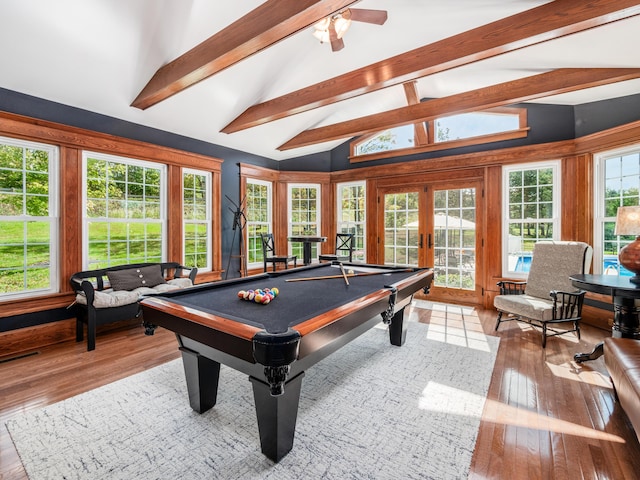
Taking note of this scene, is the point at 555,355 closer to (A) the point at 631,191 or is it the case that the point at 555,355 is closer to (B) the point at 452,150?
(A) the point at 631,191

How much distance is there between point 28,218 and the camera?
128 inches

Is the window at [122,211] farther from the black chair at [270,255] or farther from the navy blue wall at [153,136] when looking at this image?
the black chair at [270,255]

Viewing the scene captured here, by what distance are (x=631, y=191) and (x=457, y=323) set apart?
2598 mm

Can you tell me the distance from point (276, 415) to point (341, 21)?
9.99ft

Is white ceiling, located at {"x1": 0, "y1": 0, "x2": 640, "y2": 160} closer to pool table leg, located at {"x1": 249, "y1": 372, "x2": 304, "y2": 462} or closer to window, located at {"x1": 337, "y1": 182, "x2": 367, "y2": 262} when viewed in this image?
window, located at {"x1": 337, "y1": 182, "x2": 367, "y2": 262}

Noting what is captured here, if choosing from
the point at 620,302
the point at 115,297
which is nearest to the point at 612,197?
the point at 620,302

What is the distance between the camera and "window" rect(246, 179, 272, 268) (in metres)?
5.77

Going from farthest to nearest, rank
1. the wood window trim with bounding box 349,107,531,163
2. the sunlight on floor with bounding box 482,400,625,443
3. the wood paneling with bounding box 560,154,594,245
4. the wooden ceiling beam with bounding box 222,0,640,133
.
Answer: the wood window trim with bounding box 349,107,531,163 < the wood paneling with bounding box 560,154,594,245 < the wooden ceiling beam with bounding box 222,0,640,133 < the sunlight on floor with bounding box 482,400,625,443

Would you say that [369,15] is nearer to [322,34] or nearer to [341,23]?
[341,23]

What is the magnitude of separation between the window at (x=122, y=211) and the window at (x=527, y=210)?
5.35 m

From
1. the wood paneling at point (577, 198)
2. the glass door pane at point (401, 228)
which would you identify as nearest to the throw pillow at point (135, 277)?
the glass door pane at point (401, 228)

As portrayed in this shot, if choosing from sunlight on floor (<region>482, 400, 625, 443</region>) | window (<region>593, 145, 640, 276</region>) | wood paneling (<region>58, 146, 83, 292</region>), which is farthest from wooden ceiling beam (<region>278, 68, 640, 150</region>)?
wood paneling (<region>58, 146, 83, 292</region>)

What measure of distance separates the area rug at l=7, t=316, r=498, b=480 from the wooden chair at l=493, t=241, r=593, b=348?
1.09 metres

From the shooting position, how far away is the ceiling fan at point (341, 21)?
2.50 m
